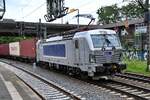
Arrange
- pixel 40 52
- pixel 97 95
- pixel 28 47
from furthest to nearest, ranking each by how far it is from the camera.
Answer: pixel 28 47
pixel 40 52
pixel 97 95

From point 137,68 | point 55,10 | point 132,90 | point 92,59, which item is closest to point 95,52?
point 92,59

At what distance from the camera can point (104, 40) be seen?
72.3ft

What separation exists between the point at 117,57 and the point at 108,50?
2.18 ft

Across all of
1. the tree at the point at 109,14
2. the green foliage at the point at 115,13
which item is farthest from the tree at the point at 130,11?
the tree at the point at 109,14

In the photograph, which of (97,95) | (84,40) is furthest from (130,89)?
(84,40)

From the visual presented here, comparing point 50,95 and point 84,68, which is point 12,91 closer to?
point 50,95

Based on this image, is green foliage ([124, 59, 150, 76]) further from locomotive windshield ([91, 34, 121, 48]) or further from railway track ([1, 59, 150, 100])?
railway track ([1, 59, 150, 100])

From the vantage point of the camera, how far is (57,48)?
29125mm

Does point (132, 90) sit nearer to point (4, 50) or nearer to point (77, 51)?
point (77, 51)

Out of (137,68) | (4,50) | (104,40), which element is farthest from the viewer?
(4,50)

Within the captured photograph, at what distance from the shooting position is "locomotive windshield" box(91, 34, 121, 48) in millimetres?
21797

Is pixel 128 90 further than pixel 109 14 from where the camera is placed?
No

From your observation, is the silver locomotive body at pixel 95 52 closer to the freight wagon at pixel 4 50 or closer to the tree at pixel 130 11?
the freight wagon at pixel 4 50

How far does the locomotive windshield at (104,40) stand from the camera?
71.5 ft
